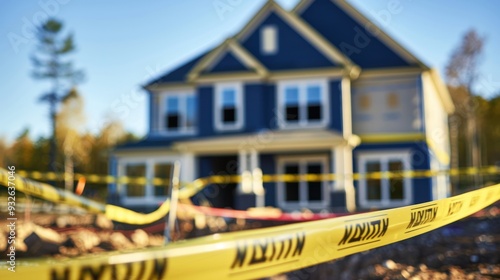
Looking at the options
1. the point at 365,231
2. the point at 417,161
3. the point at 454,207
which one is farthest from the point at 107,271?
the point at 417,161

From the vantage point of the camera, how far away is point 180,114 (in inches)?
960

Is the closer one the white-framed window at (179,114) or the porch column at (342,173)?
the porch column at (342,173)

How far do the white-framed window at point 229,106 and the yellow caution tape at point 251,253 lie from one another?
59.7ft

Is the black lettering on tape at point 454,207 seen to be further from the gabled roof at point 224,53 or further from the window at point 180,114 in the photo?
the window at point 180,114

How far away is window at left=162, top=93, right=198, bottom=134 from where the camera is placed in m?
24.3

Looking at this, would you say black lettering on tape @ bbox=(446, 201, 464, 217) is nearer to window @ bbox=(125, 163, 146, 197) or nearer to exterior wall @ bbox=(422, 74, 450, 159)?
exterior wall @ bbox=(422, 74, 450, 159)

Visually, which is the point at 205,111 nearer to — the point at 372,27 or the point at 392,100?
the point at 392,100

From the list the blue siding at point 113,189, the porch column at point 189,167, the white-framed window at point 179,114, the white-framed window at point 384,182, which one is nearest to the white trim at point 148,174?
the blue siding at point 113,189

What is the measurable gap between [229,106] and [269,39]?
3.37 m

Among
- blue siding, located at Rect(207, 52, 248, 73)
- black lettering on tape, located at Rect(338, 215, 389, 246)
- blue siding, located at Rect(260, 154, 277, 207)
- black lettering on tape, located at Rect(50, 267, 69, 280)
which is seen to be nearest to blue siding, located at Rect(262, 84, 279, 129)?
blue siding, located at Rect(260, 154, 277, 207)

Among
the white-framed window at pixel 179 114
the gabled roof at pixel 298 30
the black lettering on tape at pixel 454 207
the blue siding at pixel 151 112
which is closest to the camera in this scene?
the black lettering on tape at pixel 454 207

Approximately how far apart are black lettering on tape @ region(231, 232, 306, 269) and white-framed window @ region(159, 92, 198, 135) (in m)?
21.6

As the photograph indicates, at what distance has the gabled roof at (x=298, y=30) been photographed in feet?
71.6

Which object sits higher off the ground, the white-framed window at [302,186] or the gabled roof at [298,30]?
the gabled roof at [298,30]
